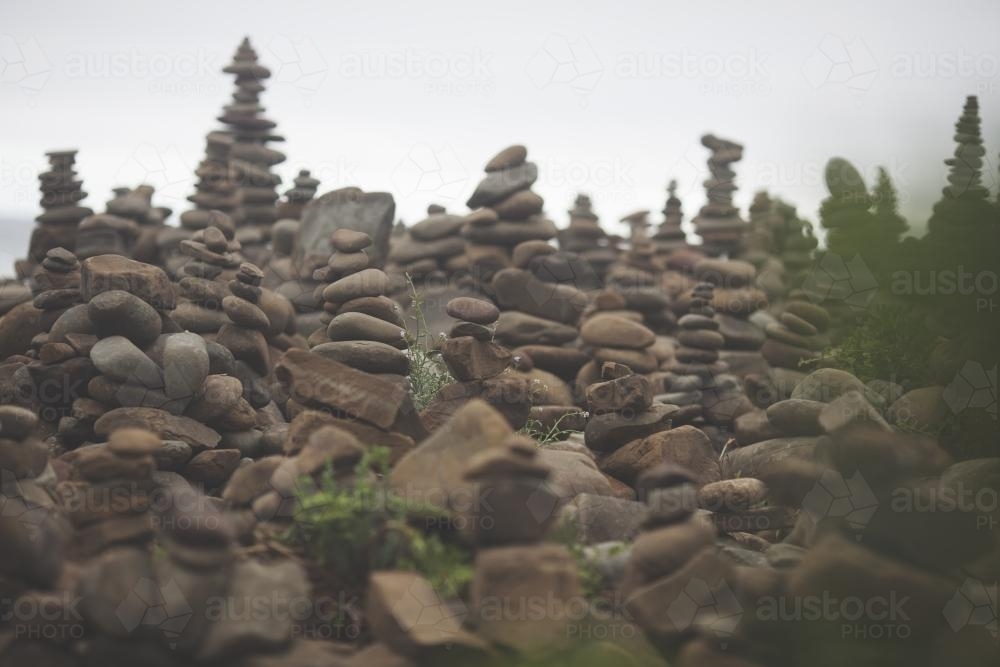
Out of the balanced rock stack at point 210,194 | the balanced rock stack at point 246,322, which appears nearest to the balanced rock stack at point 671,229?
the balanced rock stack at point 210,194

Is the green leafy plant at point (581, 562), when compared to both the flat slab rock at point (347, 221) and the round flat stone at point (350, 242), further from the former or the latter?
the flat slab rock at point (347, 221)

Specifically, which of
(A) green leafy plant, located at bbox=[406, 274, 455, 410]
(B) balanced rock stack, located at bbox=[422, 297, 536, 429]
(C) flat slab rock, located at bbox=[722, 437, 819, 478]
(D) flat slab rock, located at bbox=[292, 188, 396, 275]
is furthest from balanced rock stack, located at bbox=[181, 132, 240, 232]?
(C) flat slab rock, located at bbox=[722, 437, 819, 478]

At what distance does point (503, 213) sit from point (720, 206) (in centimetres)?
535

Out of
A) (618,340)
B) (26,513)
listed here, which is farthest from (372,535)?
(618,340)

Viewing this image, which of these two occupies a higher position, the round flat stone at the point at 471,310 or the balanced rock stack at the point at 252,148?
the balanced rock stack at the point at 252,148

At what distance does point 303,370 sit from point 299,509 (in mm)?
1549

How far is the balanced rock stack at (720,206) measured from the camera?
58.4 ft

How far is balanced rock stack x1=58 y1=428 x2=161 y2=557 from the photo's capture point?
267 inches

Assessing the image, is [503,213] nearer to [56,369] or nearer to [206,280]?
[206,280]

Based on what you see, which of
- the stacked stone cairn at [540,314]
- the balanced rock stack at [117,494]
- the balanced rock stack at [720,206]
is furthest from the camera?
the balanced rock stack at [720,206]

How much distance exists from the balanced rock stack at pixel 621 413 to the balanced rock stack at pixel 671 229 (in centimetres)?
806

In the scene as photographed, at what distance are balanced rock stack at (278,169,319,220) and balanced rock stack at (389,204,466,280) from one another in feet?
6.40

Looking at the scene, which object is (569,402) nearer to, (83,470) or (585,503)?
(585,503)

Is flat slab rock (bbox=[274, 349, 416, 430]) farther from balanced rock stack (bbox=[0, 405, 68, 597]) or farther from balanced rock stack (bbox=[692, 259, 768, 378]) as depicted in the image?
balanced rock stack (bbox=[692, 259, 768, 378])
